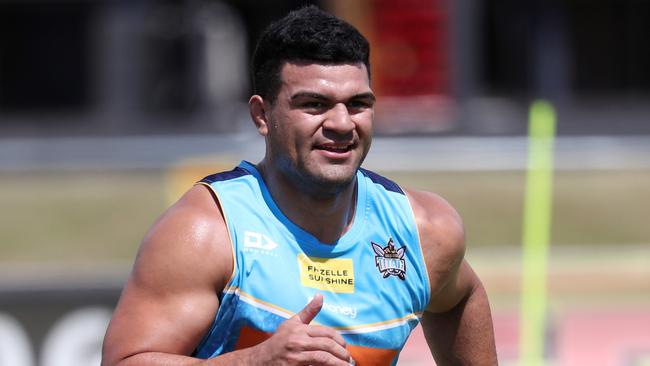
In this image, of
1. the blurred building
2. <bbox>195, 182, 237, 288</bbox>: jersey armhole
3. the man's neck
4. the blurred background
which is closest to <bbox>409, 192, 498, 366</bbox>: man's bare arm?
the man's neck

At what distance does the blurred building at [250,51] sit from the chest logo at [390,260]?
971cm

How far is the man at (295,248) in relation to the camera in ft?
13.1

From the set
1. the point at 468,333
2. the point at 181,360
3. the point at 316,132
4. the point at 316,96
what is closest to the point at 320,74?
the point at 316,96

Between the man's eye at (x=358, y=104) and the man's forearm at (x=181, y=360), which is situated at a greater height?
the man's eye at (x=358, y=104)

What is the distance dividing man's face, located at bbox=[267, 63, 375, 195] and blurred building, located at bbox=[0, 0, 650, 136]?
9880 mm

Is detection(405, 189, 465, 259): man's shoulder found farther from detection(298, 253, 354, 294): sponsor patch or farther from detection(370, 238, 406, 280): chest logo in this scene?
detection(298, 253, 354, 294): sponsor patch

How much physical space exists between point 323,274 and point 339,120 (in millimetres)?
491

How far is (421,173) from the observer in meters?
12.8

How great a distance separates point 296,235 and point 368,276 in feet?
0.86

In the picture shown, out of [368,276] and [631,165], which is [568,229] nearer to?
[631,165]

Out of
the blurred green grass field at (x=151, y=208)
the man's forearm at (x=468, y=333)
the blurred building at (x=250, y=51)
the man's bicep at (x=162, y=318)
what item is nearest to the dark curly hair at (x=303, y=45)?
the man's bicep at (x=162, y=318)

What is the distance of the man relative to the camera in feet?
13.1

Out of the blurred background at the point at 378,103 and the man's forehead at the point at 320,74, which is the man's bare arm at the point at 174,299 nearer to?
the man's forehead at the point at 320,74

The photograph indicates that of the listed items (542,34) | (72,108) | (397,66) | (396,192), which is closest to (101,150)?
(72,108)
